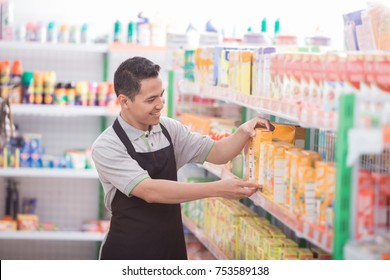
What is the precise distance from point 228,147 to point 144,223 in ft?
1.91

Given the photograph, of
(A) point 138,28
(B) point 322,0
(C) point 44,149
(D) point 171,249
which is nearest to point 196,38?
(A) point 138,28

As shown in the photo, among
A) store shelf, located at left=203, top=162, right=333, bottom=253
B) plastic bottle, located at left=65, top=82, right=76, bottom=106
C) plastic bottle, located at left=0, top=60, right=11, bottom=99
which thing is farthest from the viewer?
plastic bottle, located at left=65, top=82, right=76, bottom=106

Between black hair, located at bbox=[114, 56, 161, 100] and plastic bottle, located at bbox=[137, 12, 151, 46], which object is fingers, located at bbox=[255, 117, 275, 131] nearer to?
black hair, located at bbox=[114, 56, 161, 100]

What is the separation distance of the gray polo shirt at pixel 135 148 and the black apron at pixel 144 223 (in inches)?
1.5

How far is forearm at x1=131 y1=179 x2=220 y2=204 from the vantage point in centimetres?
357

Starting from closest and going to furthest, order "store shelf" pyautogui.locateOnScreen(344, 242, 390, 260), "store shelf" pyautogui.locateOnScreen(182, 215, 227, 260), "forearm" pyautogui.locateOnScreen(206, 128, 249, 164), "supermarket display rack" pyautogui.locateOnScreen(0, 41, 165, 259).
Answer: "store shelf" pyautogui.locateOnScreen(344, 242, 390, 260), "forearm" pyautogui.locateOnScreen(206, 128, 249, 164), "store shelf" pyautogui.locateOnScreen(182, 215, 227, 260), "supermarket display rack" pyautogui.locateOnScreen(0, 41, 165, 259)

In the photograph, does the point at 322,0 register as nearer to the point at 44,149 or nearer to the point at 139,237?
the point at 44,149

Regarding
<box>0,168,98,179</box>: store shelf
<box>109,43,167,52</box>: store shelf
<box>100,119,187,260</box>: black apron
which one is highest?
<box>109,43,167,52</box>: store shelf

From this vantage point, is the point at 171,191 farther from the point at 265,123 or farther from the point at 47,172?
the point at 47,172

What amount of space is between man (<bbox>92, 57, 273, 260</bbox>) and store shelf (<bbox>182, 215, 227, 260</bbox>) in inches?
19.9

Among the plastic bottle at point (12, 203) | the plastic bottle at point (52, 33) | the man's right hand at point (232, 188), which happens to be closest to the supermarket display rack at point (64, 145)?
the plastic bottle at point (12, 203)

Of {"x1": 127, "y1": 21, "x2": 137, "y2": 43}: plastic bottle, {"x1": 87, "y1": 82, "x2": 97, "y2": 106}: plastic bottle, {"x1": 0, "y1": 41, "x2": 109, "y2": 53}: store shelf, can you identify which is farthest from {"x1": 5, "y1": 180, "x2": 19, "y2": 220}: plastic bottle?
{"x1": 127, "y1": 21, "x2": 137, "y2": 43}: plastic bottle

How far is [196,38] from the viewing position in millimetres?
6156

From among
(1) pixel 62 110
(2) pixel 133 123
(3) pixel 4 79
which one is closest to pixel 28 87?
(3) pixel 4 79
